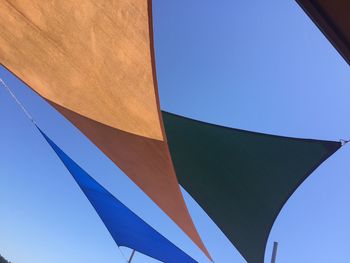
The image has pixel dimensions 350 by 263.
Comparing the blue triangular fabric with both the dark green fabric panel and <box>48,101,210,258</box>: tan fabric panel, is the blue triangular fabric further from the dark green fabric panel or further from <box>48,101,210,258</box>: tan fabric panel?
the dark green fabric panel

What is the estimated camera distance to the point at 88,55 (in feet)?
12.8

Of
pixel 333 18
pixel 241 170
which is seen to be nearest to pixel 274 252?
pixel 241 170

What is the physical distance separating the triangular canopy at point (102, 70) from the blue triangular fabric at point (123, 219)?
58.5 inches

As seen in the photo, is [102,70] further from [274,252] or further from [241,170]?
[274,252]

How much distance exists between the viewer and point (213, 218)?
563 centimetres

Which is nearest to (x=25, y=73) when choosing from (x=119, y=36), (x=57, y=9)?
(x=57, y=9)

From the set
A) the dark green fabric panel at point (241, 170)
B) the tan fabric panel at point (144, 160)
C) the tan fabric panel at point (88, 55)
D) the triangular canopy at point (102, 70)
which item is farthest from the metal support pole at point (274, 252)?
the tan fabric panel at point (88, 55)

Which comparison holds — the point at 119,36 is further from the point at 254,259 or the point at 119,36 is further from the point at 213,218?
the point at 254,259

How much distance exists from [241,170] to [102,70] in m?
2.09

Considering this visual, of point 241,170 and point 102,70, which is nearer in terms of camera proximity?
point 102,70

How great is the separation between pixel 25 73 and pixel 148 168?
2058 millimetres

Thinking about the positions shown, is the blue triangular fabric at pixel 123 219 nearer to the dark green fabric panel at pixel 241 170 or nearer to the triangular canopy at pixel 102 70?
the triangular canopy at pixel 102 70

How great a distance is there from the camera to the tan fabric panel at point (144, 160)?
4602mm

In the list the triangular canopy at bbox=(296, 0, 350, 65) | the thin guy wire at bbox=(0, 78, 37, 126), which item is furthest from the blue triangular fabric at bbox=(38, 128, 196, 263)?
the triangular canopy at bbox=(296, 0, 350, 65)
